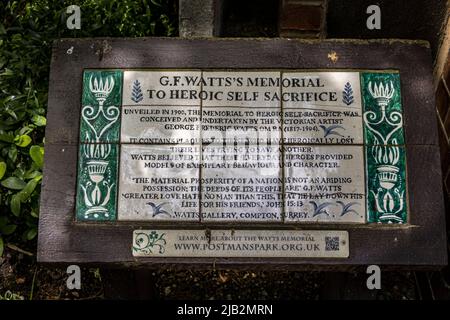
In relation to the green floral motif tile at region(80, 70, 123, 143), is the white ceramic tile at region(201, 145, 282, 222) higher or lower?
lower

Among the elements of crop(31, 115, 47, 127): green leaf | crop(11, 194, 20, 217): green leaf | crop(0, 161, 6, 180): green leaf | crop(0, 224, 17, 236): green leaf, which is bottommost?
crop(0, 224, 17, 236): green leaf

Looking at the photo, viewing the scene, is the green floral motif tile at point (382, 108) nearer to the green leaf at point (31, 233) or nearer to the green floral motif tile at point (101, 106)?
the green floral motif tile at point (101, 106)

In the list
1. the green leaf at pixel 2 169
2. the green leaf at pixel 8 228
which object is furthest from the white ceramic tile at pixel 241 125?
the green leaf at pixel 8 228

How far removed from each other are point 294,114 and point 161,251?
0.75m

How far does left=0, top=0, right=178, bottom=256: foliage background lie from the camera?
2.81 metres

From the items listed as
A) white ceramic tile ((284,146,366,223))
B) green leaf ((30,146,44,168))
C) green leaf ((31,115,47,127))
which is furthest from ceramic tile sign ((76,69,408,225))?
green leaf ((31,115,47,127))

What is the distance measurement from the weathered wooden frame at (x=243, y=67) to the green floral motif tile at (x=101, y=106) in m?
0.03

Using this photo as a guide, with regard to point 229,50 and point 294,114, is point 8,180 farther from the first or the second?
point 294,114

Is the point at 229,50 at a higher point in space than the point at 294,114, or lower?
higher

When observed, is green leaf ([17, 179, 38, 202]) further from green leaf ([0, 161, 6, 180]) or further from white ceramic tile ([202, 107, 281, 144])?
white ceramic tile ([202, 107, 281, 144])

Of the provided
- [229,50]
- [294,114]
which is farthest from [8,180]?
[294,114]

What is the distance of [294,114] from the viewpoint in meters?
2.30

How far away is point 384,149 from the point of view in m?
2.28

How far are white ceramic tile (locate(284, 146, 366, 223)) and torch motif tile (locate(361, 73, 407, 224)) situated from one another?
47 millimetres
